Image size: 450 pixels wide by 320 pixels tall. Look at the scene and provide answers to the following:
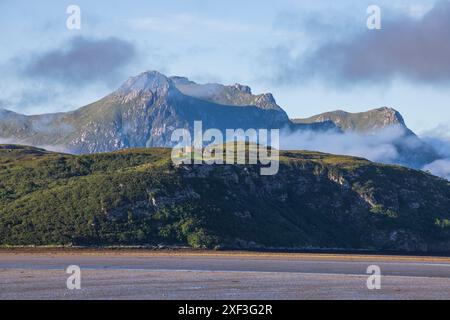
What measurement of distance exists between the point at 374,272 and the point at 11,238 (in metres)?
82.6

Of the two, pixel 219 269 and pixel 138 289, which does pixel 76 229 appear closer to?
pixel 219 269

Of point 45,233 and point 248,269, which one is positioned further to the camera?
point 45,233

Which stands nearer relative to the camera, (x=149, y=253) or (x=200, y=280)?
(x=200, y=280)

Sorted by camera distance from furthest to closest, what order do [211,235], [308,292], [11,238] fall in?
[211,235] < [11,238] < [308,292]

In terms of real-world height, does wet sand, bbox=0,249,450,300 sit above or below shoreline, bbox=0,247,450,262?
below

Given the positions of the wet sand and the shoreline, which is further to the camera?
the shoreline

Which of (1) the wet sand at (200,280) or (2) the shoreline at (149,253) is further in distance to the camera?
(2) the shoreline at (149,253)

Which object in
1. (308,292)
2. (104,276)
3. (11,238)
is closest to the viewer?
(308,292)

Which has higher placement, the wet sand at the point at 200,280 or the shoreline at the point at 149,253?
the shoreline at the point at 149,253

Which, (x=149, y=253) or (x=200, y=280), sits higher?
(x=149, y=253)

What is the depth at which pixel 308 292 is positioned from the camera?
93125 millimetres
